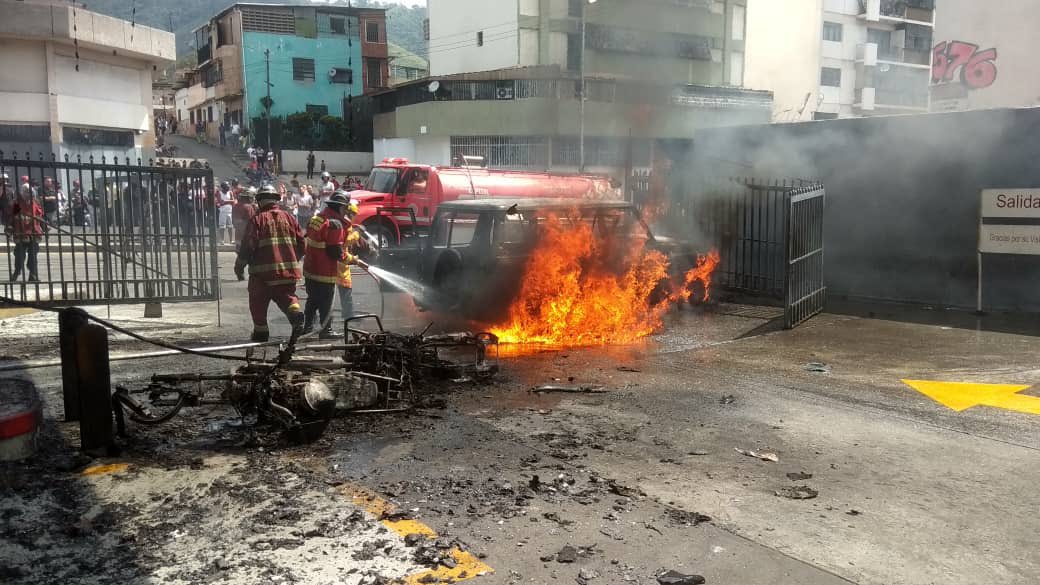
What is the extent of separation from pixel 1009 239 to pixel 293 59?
4281 cm

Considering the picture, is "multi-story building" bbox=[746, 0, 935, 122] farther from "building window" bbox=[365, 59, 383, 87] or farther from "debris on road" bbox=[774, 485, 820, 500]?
"debris on road" bbox=[774, 485, 820, 500]

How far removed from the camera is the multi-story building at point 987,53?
34906 millimetres

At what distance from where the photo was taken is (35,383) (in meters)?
6.28

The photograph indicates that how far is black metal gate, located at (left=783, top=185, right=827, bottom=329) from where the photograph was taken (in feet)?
30.2

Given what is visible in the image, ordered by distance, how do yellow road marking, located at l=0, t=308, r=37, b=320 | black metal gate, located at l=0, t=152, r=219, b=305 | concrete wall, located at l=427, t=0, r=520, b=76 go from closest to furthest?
black metal gate, located at l=0, t=152, r=219, b=305 < yellow road marking, located at l=0, t=308, r=37, b=320 < concrete wall, located at l=427, t=0, r=520, b=76

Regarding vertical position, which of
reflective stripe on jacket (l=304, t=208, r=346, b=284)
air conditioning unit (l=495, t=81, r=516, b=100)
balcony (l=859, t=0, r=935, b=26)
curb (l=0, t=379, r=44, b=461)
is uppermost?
balcony (l=859, t=0, r=935, b=26)

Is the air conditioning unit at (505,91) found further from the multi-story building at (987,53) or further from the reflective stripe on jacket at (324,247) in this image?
the reflective stripe on jacket at (324,247)

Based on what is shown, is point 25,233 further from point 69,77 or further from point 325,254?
point 69,77

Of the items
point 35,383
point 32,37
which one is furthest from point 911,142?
point 32,37

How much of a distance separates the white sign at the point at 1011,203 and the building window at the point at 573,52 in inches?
240

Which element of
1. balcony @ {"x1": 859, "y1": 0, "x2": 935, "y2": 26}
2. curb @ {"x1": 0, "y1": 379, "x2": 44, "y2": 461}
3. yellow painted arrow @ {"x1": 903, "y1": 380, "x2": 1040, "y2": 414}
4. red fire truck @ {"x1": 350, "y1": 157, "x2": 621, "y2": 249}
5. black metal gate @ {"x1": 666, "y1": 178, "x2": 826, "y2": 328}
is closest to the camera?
curb @ {"x1": 0, "y1": 379, "x2": 44, "y2": 461}

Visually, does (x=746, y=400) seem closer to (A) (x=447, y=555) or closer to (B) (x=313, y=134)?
(A) (x=447, y=555)

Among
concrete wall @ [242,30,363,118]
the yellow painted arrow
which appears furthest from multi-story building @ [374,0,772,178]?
concrete wall @ [242,30,363,118]

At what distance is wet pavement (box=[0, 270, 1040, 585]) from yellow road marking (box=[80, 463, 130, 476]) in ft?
0.22
